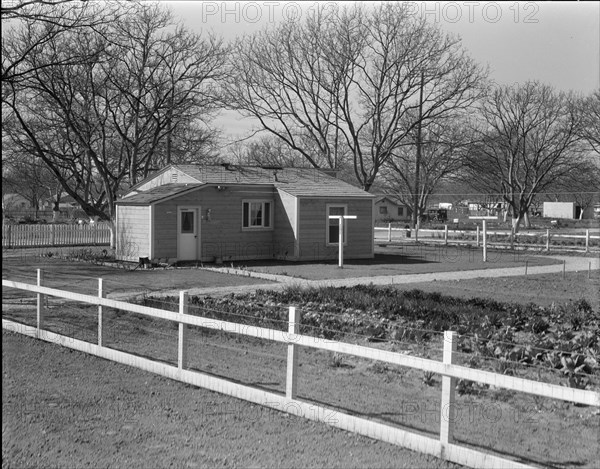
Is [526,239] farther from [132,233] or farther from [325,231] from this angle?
[132,233]

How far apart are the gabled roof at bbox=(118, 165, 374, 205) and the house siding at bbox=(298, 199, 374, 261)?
36cm

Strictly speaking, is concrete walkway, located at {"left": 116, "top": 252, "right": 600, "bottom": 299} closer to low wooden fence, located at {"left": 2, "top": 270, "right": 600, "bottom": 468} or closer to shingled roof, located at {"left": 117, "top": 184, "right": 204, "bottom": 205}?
shingled roof, located at {"left": 117, "top": 184, "right": 204, "bottom": 205}

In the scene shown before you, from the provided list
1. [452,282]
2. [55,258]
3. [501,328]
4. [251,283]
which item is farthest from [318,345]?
[55,258]

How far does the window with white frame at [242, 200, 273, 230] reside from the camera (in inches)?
1178

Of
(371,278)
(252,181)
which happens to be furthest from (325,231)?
(371,278)

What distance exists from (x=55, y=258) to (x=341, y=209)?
10.9 m

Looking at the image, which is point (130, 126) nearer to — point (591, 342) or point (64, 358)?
point (64, 358)

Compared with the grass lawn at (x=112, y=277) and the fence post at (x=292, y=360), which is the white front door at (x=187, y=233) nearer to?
the grass lawn at (x=112, y=277)

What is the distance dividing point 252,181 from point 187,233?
3.98 meters

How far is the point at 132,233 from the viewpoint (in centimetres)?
2795

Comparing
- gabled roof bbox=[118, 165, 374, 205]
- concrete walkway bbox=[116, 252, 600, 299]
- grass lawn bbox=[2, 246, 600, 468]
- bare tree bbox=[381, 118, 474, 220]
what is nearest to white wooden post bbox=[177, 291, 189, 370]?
grass lawn bbox=[2, 246, 600, 468]

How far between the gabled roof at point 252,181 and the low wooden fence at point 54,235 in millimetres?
6021

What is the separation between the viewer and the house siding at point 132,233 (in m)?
27.3

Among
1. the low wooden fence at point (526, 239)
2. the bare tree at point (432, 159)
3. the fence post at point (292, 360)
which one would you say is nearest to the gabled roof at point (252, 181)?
the low wooden fence at point (526, 239)
